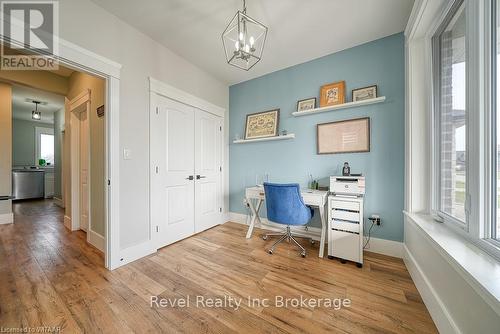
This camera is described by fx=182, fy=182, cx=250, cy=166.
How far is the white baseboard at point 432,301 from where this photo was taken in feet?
3.61

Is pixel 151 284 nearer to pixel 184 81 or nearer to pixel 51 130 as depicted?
pixel 184 81

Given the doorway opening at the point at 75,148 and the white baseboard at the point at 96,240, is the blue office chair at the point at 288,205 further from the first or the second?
the white baseboard at the point at 96,240

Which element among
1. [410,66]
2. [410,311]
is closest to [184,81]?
[410,66]

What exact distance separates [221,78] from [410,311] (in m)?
3.77

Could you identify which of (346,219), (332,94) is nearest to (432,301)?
(346,219)

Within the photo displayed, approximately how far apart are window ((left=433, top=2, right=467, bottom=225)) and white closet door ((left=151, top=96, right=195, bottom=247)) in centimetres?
288

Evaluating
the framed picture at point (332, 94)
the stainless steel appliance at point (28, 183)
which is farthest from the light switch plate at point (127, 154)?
the stainless steel appliance at point (28, 183)

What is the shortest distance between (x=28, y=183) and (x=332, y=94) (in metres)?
8.58

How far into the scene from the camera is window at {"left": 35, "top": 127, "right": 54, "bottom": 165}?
634 centimetres

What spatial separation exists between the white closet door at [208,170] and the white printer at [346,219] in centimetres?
198

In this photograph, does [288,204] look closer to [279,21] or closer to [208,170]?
[208,170]

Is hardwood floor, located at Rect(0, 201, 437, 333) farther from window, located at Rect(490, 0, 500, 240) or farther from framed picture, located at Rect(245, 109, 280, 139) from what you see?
framed picture, located at Rect(245, 109, 280, 139)

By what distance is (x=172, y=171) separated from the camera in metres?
2.61

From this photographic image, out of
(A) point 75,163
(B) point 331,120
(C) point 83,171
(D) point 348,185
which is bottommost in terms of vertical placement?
(D) point 348,185
